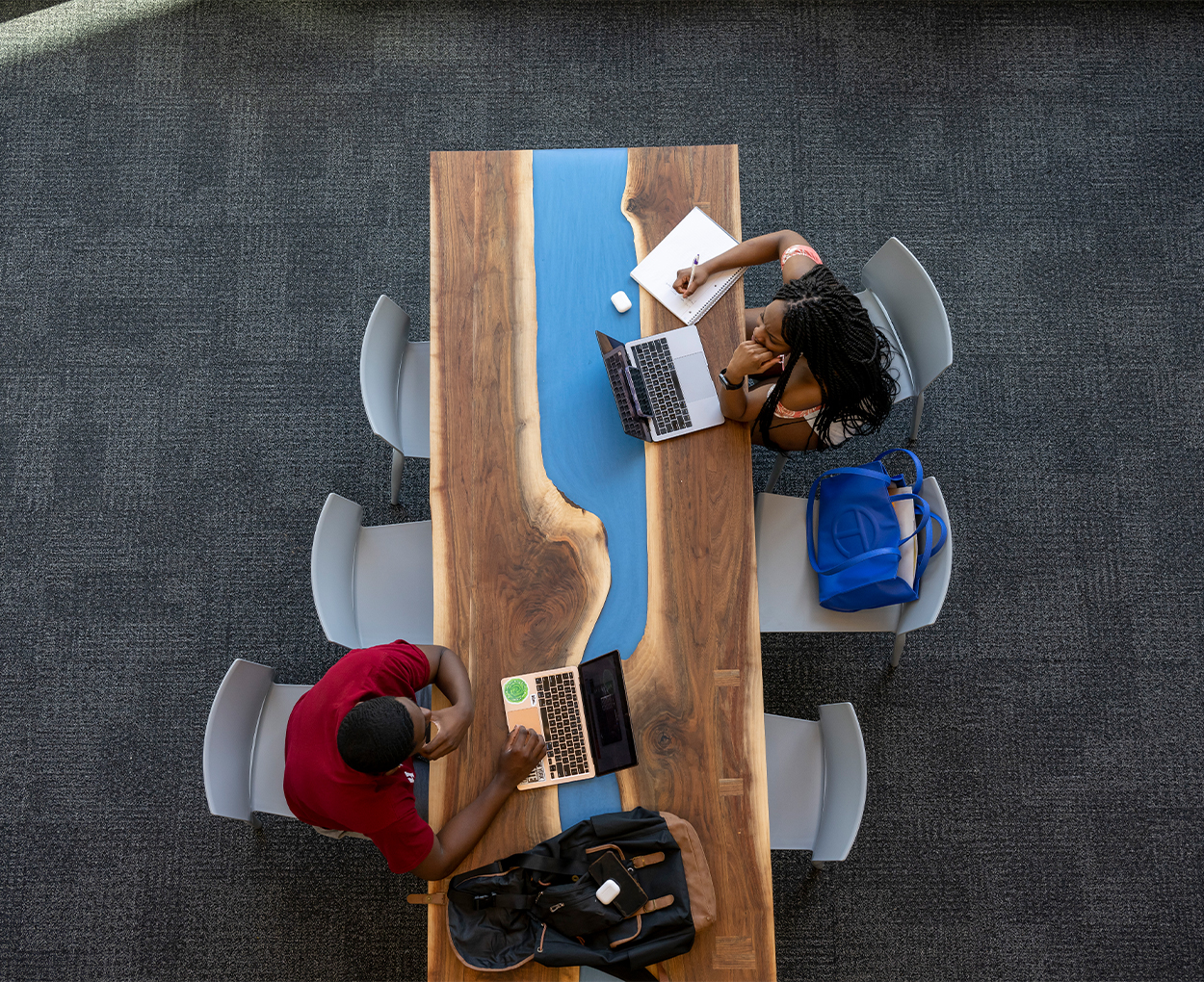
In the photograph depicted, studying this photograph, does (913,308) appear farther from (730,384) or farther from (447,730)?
(447,730)

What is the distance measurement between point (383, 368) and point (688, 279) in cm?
89

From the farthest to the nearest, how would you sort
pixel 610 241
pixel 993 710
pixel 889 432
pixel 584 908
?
pixel 889 432, pixel 993 710, pixel 610 241, pixel 584 908

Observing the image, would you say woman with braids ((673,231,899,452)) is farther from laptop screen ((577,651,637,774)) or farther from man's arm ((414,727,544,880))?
man's arm ((414,727,544,880))

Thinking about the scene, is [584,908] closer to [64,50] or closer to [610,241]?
[610,241]

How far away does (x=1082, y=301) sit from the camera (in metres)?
3.06

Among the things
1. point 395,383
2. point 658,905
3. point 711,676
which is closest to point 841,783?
point 711,676

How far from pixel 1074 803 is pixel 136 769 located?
3033mm

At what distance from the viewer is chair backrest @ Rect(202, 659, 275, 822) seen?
2.03m

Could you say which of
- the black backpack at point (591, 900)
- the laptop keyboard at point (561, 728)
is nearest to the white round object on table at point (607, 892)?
the black backpack at point (591, 900)

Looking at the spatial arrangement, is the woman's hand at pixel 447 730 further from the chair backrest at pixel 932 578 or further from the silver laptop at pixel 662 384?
the chair backrest at pixel 932 578

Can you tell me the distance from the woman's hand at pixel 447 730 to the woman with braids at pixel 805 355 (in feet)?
3.31

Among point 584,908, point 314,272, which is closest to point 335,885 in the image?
point 584,908

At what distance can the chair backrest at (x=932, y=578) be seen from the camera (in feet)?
7.18

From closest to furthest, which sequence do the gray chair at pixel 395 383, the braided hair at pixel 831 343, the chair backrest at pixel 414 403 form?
the braided hair at pixel 831 343, the gray chair at pixel 395 383, the chair backrest at pixel 414 403
